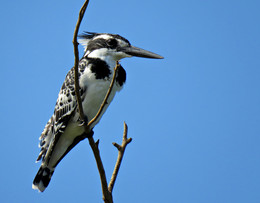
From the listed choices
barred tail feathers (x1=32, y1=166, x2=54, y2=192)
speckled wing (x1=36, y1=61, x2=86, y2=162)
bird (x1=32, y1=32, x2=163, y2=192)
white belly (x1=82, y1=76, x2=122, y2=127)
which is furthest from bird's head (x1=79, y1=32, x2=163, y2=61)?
barred tail feathers (x1=32, y1=166, x2=54, y2=192)

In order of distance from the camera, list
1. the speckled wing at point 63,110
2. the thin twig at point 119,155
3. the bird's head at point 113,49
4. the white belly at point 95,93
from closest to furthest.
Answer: the thin twig at point 119,155
the white belly at point 95,93
the speckled wing at point 63,110
the bird's head at point 113,49

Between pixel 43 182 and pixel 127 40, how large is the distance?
6.51 ft

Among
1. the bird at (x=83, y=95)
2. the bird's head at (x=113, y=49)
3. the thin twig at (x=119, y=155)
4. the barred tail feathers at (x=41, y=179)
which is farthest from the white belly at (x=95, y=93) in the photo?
the barred tail feathers at (x=41, y=179)

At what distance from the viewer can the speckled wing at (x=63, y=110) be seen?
423 centimetres

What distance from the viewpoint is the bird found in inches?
162

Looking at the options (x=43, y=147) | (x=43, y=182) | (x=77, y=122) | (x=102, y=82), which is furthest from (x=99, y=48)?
(x=43, y=182)

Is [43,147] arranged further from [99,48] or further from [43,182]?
[99,48]

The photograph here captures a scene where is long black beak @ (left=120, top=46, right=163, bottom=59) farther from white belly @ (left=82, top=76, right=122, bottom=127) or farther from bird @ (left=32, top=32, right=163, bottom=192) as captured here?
white belly @ (left=82, top=76, right=122, bottom=127)

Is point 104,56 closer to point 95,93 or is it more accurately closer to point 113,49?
point 113,49

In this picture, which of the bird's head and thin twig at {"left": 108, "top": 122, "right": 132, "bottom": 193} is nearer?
thin twig at {"left": 108, "top": 122, "right": 132, "bottom": 193}

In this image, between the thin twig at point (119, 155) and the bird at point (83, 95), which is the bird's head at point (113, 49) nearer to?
the bird at point (83, 95)

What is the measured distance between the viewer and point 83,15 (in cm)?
242

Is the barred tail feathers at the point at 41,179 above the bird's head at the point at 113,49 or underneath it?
underneath

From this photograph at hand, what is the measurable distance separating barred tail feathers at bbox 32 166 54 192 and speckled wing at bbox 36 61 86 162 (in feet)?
0.47
